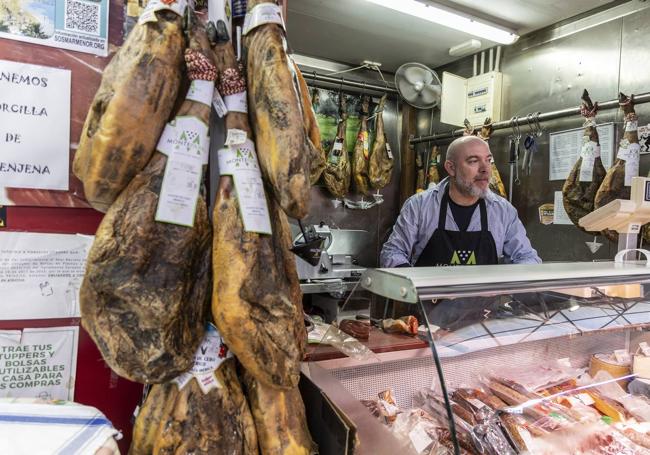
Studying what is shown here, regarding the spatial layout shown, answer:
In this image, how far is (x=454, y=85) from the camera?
5.35m

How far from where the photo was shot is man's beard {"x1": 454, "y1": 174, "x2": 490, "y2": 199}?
3690mm

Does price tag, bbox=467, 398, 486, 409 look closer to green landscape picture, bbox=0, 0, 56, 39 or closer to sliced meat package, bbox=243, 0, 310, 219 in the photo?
sliced meat package, bbox=243, 0, 310, 219

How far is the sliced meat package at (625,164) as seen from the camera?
3564mm

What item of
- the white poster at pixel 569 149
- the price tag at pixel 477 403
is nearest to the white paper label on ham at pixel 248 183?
the price tag at pixel 477 403

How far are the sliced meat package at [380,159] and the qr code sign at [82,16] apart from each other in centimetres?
475

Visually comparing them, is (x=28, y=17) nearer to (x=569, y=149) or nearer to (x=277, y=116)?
(x=277, y=116)

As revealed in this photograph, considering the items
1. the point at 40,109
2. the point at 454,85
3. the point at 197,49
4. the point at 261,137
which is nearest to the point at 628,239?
the point at 261,137

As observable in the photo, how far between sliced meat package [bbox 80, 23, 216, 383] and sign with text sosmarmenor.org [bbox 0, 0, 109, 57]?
1.44 feet

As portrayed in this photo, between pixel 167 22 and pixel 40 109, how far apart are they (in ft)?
1.60

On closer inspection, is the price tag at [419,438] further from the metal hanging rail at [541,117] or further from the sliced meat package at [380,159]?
the sliced meat package at [380,159]

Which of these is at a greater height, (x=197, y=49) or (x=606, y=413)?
(x=197, y=49)

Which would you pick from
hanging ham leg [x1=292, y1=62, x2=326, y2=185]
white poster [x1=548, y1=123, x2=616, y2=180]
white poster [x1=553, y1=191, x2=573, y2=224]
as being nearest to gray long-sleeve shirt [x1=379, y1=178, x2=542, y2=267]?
white poster [x1=553, y1=191, x2=573, y2=224]

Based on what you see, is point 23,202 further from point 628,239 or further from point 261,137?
point 628,239

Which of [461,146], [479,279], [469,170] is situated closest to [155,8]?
[479,279]
